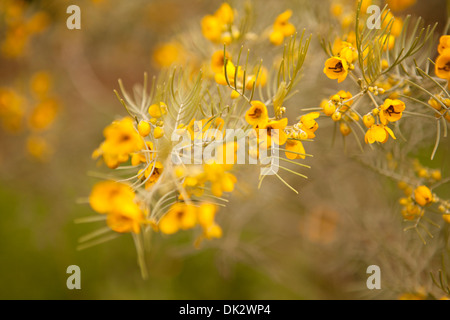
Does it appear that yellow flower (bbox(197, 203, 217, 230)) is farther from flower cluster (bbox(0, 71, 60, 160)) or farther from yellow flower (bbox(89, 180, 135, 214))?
flower cluster (bbox(0, 71, 60, 160))

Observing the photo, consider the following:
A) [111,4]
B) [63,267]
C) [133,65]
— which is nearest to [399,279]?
[63,267]

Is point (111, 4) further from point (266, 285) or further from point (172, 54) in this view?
point (266, 285)

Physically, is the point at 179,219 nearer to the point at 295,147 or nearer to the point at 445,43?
the point at 295,147

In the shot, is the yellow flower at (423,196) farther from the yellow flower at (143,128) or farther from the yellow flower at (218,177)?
the yellow flower at (143,128)

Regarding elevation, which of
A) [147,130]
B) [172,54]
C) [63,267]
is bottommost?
[63,267]

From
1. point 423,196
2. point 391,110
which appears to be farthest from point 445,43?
point 423,196
